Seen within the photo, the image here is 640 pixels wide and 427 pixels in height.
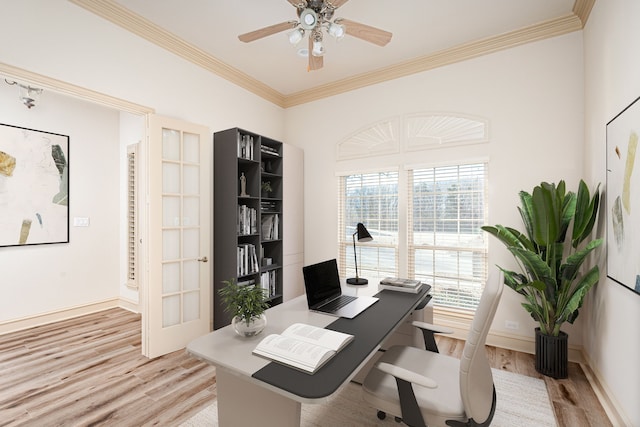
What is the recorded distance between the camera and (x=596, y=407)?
2.09 metres

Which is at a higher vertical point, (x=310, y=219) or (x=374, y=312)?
(x=310, y=219)

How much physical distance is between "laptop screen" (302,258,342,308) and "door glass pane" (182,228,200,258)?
1.77 meters

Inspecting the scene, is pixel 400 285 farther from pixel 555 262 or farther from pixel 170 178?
pixel 170 178

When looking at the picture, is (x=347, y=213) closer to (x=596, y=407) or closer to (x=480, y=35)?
(x=480, y=35)

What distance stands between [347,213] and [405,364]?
2.51 m

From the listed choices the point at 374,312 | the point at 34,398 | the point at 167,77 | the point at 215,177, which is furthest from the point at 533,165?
the point at 34,398

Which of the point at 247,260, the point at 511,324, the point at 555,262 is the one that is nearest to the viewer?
the point at 555,262

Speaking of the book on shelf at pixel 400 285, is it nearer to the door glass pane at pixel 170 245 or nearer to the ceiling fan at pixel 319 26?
the ceiling fan at pixel 319 26

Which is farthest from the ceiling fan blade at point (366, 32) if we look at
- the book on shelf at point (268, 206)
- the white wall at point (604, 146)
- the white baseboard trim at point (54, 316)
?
the white baseboard trim at point (54, 316)

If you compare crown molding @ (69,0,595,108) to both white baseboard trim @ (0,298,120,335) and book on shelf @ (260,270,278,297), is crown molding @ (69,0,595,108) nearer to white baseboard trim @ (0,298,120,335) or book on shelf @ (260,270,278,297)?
book on shelf @ (260,270,278,297)

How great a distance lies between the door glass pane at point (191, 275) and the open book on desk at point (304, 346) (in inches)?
79.6

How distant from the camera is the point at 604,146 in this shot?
224 cm

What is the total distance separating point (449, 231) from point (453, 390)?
2156 millimetres


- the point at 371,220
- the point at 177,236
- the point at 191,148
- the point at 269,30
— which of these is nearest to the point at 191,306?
the point at 177,236
